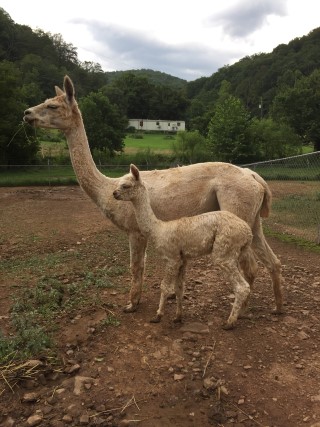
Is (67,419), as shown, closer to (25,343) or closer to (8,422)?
(8,422)

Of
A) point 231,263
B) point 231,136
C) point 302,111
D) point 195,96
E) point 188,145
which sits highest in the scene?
point 195,96

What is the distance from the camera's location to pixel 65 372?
13.0 feet

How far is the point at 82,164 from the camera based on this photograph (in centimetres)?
543

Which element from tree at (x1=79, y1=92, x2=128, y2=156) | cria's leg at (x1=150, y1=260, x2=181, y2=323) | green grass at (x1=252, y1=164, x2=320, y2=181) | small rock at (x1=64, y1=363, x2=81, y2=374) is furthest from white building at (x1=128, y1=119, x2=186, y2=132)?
small rock at (x1=64, y1=363, x2=81, y2=374)

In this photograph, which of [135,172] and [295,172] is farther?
[295,172]

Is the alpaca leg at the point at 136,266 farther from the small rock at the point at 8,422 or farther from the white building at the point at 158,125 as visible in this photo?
the white building at the point at 158,125

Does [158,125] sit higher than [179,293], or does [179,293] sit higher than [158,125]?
[158,125]

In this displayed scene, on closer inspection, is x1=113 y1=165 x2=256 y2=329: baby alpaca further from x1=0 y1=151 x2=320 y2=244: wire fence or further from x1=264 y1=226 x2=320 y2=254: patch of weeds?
x1=0 y1=151 x2=320 y2=244: wire fence

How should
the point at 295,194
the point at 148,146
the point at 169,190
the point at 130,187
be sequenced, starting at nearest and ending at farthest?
1. the point at 130,187
2. the point at 169,190
3. the point at 295,194
4. the point at 148,146

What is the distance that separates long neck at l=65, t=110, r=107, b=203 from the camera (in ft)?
17.8

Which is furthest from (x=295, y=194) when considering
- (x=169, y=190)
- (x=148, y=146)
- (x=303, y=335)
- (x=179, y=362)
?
(x=148, y=146)

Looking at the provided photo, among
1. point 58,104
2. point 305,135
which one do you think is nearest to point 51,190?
point 58,104

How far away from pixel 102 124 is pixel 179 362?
30346mm

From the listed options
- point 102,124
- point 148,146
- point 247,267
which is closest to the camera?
point 247,267
